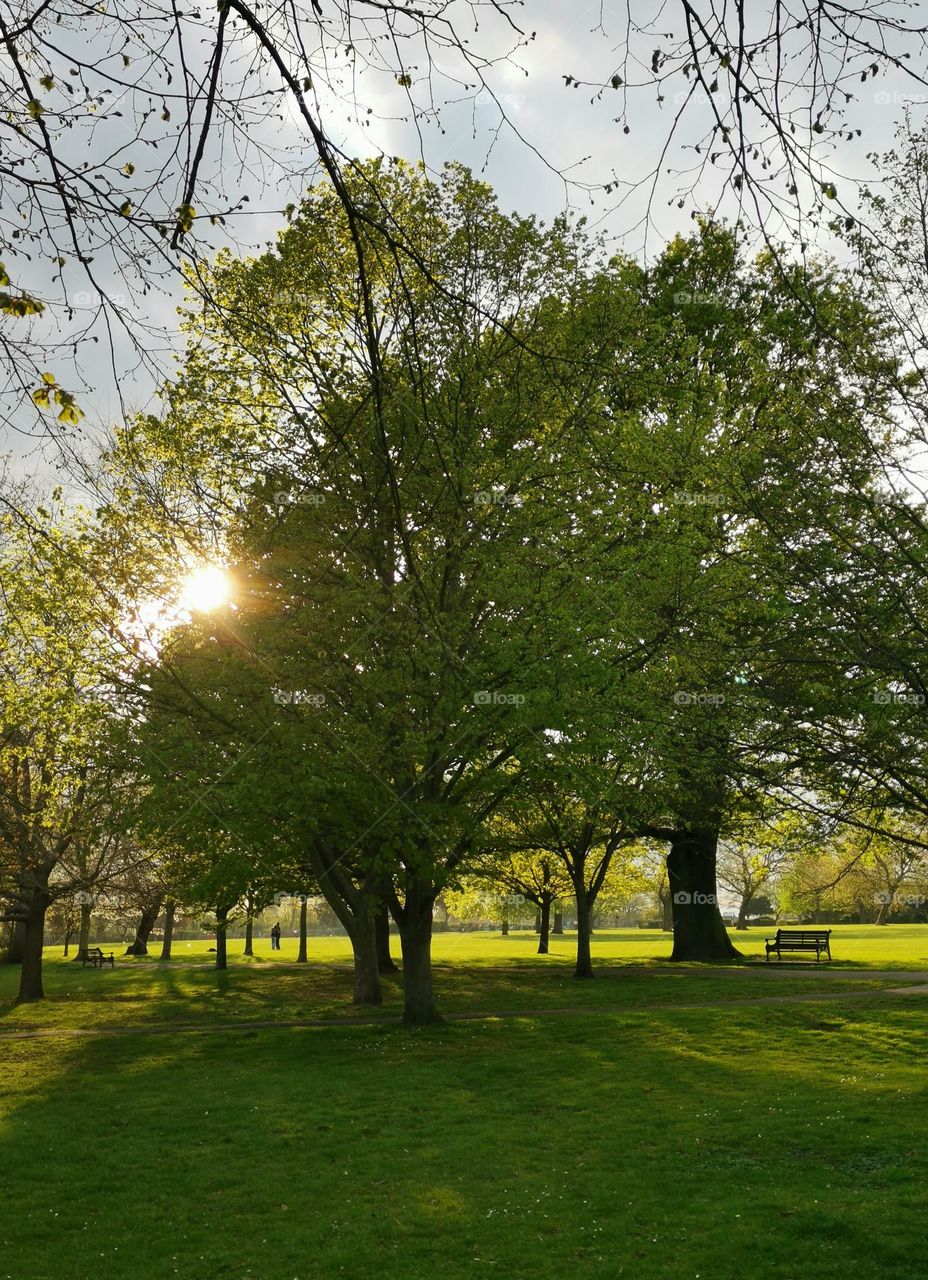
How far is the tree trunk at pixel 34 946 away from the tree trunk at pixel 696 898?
19.1 metres

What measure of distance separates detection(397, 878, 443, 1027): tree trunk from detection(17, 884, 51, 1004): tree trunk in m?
13.1

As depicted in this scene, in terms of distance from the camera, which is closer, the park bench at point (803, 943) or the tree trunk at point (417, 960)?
the tree trunk at point (417, 960)

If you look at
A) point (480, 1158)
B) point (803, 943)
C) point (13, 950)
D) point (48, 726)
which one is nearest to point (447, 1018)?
point (480, 1158)

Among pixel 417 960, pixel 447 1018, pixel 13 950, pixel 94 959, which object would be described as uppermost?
pixel 417 960

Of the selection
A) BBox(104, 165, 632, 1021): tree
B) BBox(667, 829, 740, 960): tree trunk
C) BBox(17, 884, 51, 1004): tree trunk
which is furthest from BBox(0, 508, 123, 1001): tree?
BBox(667, 829, 740, 960): tree trunk

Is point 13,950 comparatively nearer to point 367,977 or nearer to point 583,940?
point 367,977

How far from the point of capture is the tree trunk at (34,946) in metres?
28.3

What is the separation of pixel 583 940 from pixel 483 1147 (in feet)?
71.0

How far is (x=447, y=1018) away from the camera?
21781 millimetres

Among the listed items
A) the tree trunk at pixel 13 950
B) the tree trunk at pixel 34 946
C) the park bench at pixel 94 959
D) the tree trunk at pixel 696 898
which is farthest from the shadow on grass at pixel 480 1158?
the tree trunk at pixel 13 950

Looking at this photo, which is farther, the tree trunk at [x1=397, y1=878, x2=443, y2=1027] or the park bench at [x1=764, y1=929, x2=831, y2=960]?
the park bench at [x1=764, y1=929, x2=831, y2=960]

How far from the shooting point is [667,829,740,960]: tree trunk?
31969mm

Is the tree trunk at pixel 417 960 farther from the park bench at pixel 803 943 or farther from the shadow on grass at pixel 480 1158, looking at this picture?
the park bench at pixel 803 943

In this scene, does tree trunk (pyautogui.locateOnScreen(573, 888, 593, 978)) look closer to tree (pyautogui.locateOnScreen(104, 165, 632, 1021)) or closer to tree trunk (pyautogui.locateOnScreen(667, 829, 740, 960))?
tree trunk (pyautogui.locateOnScreen(667, 829, 740, 960))
